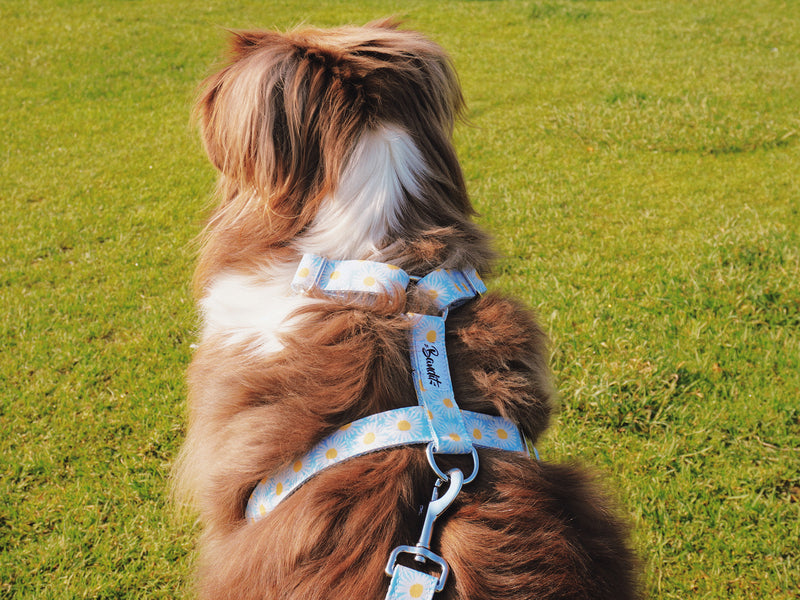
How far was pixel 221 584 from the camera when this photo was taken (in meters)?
1.37

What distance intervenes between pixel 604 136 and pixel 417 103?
200 inches

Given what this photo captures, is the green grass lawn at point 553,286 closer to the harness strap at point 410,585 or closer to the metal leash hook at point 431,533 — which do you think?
the metal leash hook at point 431,533

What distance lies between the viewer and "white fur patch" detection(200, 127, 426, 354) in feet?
5.43

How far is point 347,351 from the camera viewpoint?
148cm

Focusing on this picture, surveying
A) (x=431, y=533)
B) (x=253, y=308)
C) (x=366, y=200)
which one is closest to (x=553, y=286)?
(x=366, y=200)

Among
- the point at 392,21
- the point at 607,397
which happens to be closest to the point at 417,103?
the point at 392,21

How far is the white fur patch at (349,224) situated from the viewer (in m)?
1.65

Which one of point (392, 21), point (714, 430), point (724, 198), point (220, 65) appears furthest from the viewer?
point (724, 198)

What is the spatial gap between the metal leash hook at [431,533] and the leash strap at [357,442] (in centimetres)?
10

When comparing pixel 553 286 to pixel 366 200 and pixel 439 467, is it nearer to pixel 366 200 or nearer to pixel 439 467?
pixel 366 200

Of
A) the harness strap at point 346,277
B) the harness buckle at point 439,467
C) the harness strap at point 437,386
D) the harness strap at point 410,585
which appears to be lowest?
the harness strap at point 410,585

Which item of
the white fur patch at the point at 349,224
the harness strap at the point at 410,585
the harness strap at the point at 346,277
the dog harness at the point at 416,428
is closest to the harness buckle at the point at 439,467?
the dog harness at the point at 416,428

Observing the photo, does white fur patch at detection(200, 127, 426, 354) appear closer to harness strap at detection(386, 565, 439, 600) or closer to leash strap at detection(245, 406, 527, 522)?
leash strap at detection(245, 406, 527, 522)

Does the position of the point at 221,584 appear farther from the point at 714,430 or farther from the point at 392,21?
the point at 714,430
